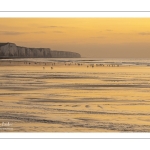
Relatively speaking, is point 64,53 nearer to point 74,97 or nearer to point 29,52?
point 29,52

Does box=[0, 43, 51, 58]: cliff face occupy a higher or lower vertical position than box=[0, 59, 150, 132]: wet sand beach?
higher

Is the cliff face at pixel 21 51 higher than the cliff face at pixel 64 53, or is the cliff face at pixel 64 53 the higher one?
the cliff face at pixel 21 51

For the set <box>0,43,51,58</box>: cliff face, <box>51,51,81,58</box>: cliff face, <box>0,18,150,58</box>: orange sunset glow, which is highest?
<box>0,18,150,58</box>: orange sunset glow

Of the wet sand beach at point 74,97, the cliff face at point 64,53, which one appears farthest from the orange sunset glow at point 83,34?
the wet sand beach at point 74,97

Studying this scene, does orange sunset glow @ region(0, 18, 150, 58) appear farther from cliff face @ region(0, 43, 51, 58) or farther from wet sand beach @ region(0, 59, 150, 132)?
wet sand beach @ region(0, 59, 150, 132)

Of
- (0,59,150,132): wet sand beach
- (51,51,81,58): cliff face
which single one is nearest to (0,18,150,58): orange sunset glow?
(51,51,81,58): cliff face

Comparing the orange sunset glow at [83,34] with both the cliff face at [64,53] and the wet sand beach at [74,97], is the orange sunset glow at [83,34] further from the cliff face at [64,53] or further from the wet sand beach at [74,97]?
the wet sand beach at [74,97]
